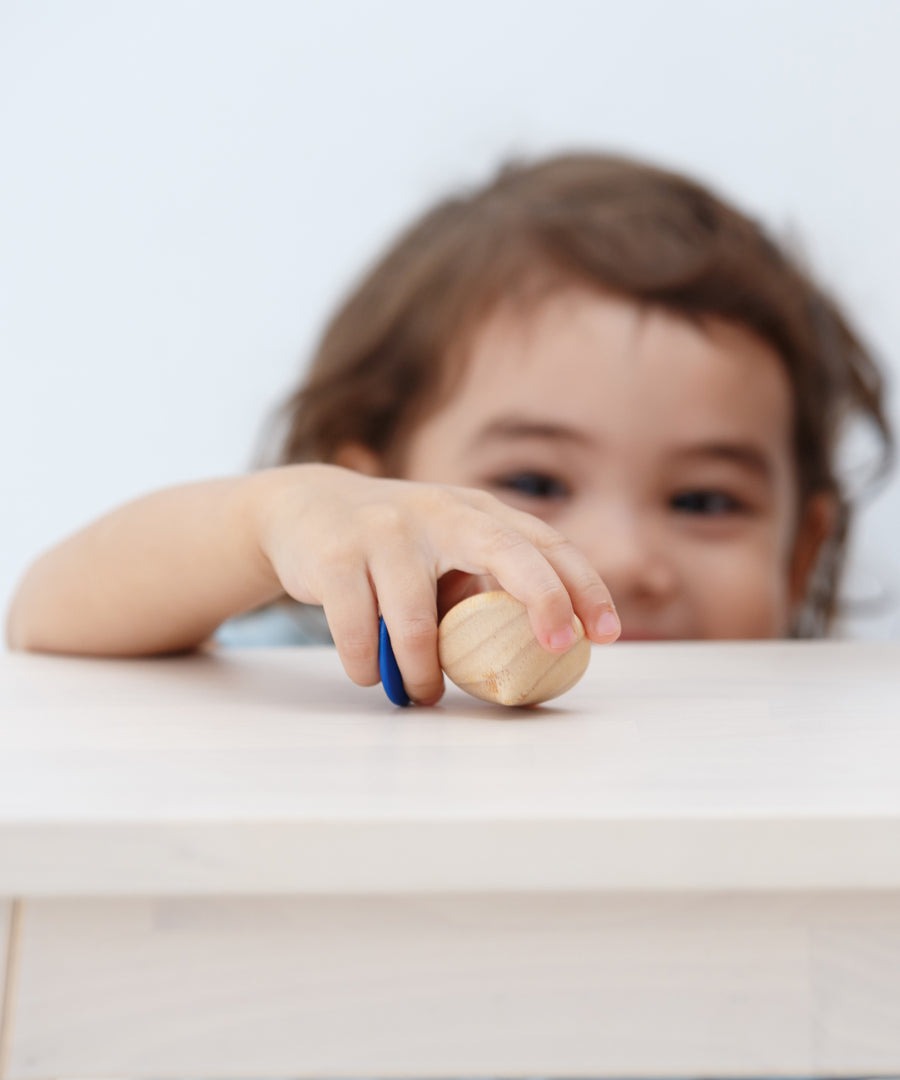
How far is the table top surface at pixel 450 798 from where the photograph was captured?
0.19m

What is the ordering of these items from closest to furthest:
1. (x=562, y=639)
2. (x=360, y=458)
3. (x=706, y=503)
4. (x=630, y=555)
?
1. (x=562, y=639)
2. (x=630, y=555)
3. (x=706, y=503)
4. (x=360, y=458)

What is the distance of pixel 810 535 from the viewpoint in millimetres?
1307

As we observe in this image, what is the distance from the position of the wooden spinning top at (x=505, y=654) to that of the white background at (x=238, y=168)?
1040 mm

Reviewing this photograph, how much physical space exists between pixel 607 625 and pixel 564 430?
0.67 meters

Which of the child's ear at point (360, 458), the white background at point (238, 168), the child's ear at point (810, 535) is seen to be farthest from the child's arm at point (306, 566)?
the child's ear at point (810, 535)

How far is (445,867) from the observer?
191 mm

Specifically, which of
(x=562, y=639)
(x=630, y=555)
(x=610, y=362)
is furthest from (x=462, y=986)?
(x=610, y=362)

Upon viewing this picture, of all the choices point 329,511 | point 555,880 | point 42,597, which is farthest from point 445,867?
point 42,597

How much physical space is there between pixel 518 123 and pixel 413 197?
0.58 ft

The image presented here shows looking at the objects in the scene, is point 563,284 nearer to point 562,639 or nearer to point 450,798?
point 562,639

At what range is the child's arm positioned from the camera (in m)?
0.35

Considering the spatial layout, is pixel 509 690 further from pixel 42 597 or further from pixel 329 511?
pixel 42 597

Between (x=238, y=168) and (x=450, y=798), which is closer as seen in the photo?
(x=450, y=798)

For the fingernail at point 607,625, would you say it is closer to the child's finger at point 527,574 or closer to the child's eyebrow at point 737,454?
the child's finger at point 527,574
